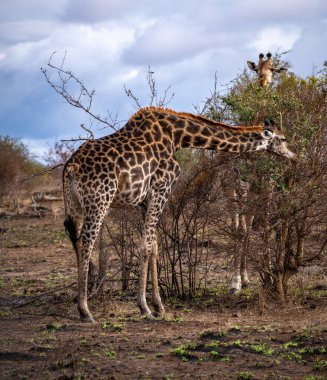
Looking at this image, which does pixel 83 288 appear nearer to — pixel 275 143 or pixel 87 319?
pixel 87 319

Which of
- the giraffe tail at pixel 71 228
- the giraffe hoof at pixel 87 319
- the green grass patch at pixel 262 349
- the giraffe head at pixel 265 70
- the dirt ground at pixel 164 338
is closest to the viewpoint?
the dirt ground at pixel 164 338

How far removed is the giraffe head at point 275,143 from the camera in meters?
9.36

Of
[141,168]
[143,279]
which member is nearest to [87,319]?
[143,279]

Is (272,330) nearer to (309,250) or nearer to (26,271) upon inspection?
(309,250)

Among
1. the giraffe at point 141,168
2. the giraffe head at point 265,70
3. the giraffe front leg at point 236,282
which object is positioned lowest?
the giraffe front leg at point 236,282

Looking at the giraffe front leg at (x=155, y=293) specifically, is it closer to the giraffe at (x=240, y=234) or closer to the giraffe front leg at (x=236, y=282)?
the giraffe at (x=240, y=234)

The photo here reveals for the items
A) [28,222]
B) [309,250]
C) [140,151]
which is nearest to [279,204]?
[309,250]

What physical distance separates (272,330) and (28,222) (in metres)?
16.5

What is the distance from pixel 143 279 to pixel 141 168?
1421mm

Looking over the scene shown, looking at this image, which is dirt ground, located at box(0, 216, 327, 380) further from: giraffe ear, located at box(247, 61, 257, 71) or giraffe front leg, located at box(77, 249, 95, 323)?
giraffe ear, located at box(247, 61, 257, 71)

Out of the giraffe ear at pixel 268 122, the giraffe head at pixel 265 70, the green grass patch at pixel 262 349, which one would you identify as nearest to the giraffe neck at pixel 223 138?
the giraffe ear at pixel 268 122

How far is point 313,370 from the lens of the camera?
6133 millimetres

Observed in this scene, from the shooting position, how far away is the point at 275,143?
31.0ft

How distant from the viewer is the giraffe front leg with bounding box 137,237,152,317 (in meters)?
9.13
